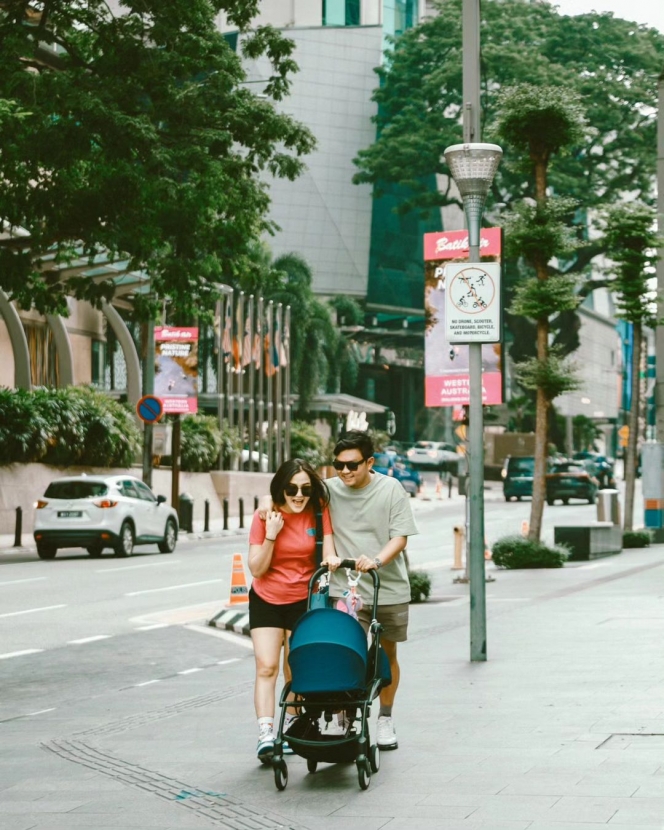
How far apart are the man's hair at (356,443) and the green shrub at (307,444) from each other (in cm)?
4902

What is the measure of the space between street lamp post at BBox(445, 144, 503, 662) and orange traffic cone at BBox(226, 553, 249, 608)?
5728 mm

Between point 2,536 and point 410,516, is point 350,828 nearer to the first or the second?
point 410,516

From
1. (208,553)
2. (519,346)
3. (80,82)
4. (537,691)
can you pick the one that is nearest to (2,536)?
(208,553)

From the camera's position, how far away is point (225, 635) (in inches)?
597

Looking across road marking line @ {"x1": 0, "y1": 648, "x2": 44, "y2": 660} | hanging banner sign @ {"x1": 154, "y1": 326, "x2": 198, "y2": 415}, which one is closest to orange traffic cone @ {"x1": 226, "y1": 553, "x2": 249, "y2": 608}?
road marking line @ {"x1": 0, "y1": 648, "x2": 44, "y2": 660}

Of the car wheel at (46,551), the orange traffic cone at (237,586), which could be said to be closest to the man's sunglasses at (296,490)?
the orange traffic cone at (237,586)

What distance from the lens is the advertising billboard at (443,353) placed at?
19.6 meters

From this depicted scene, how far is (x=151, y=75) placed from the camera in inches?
900

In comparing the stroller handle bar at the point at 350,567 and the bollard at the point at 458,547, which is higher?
the stroller handle bar at the point at 350,567

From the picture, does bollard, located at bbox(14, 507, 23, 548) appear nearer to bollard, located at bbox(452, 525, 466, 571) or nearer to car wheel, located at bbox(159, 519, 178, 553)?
car wheel, located at bbox(159, 519, 178, 553)

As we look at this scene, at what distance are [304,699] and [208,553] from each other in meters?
21.8

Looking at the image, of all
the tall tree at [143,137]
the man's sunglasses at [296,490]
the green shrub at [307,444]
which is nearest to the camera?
the man's sunglasses at [296,490]

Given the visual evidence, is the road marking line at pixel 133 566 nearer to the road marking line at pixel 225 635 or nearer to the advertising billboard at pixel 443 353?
the advertising billboard at pixel 443 353

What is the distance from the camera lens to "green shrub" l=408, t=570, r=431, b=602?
18.0 meters
